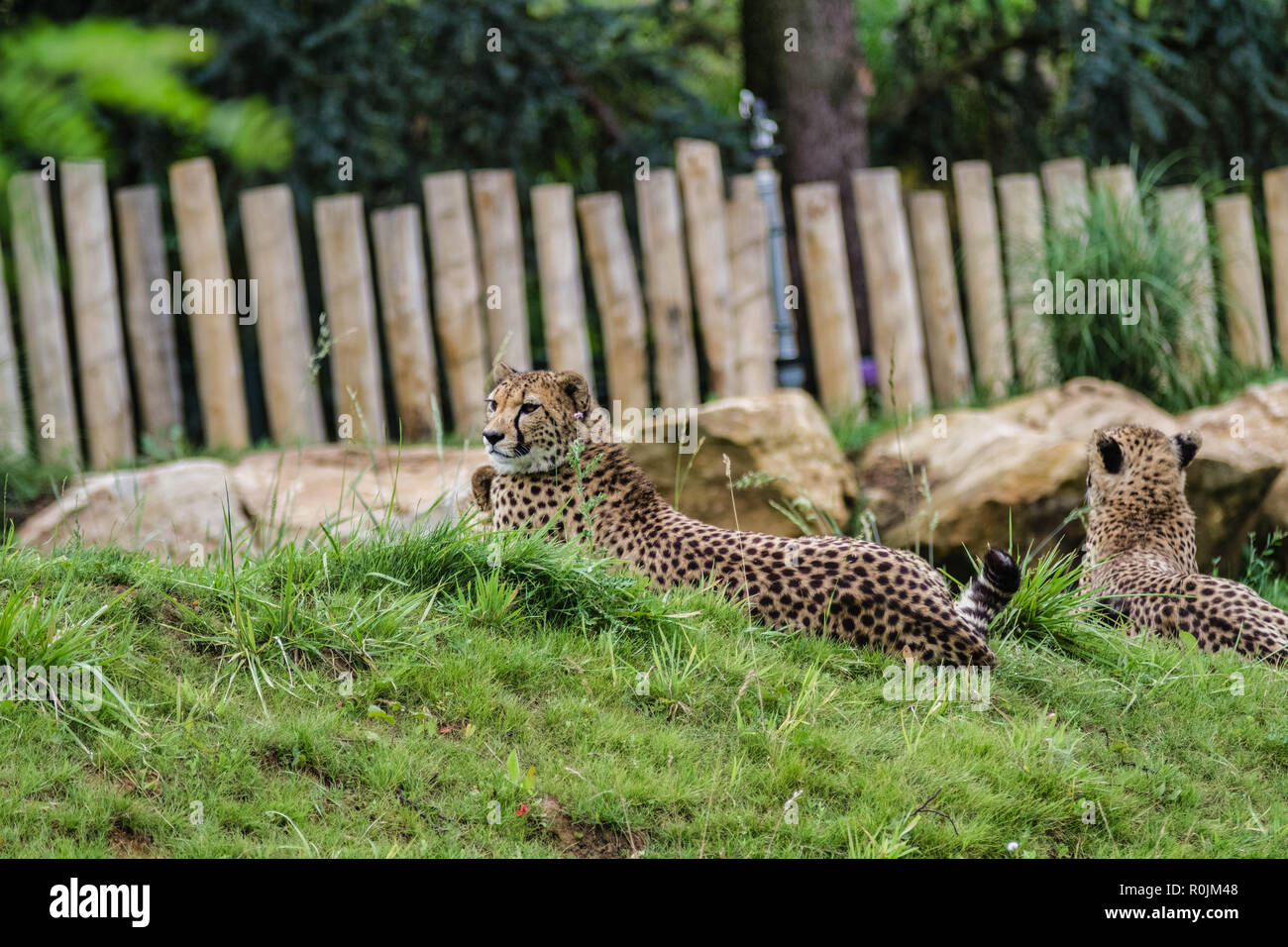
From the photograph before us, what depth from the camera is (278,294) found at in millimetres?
7887

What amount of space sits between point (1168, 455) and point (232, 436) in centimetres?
544

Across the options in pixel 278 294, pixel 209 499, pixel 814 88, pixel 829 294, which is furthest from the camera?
pixel 814 88

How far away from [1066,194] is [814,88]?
210 cm

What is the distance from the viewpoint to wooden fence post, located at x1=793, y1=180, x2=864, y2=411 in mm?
8273

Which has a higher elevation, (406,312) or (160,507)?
(406,312)

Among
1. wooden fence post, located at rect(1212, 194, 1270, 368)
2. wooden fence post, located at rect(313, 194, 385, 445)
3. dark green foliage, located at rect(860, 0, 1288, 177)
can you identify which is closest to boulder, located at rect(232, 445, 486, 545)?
wooden fence post, located at rect(313, 194, 385, 445)

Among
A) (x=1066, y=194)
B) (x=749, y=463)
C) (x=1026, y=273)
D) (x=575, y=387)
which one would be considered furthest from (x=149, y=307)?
(x=1066, y=194)

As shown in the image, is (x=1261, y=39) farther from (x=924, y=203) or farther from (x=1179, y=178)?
(x=924, y=203)

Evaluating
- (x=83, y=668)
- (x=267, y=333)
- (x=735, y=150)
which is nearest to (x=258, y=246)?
(x=267, y=333)

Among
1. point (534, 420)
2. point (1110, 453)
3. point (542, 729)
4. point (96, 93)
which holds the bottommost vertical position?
point (542, 729)

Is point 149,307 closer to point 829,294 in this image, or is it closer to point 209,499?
point 209,499

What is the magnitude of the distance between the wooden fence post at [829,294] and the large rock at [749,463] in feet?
6.21

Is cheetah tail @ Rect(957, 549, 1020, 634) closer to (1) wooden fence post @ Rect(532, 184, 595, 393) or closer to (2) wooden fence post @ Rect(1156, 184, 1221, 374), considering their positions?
(1) wooden fence post @ Rect(532, 184, 595, 393)

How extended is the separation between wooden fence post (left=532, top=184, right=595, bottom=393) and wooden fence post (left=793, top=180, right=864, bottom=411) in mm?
1515
